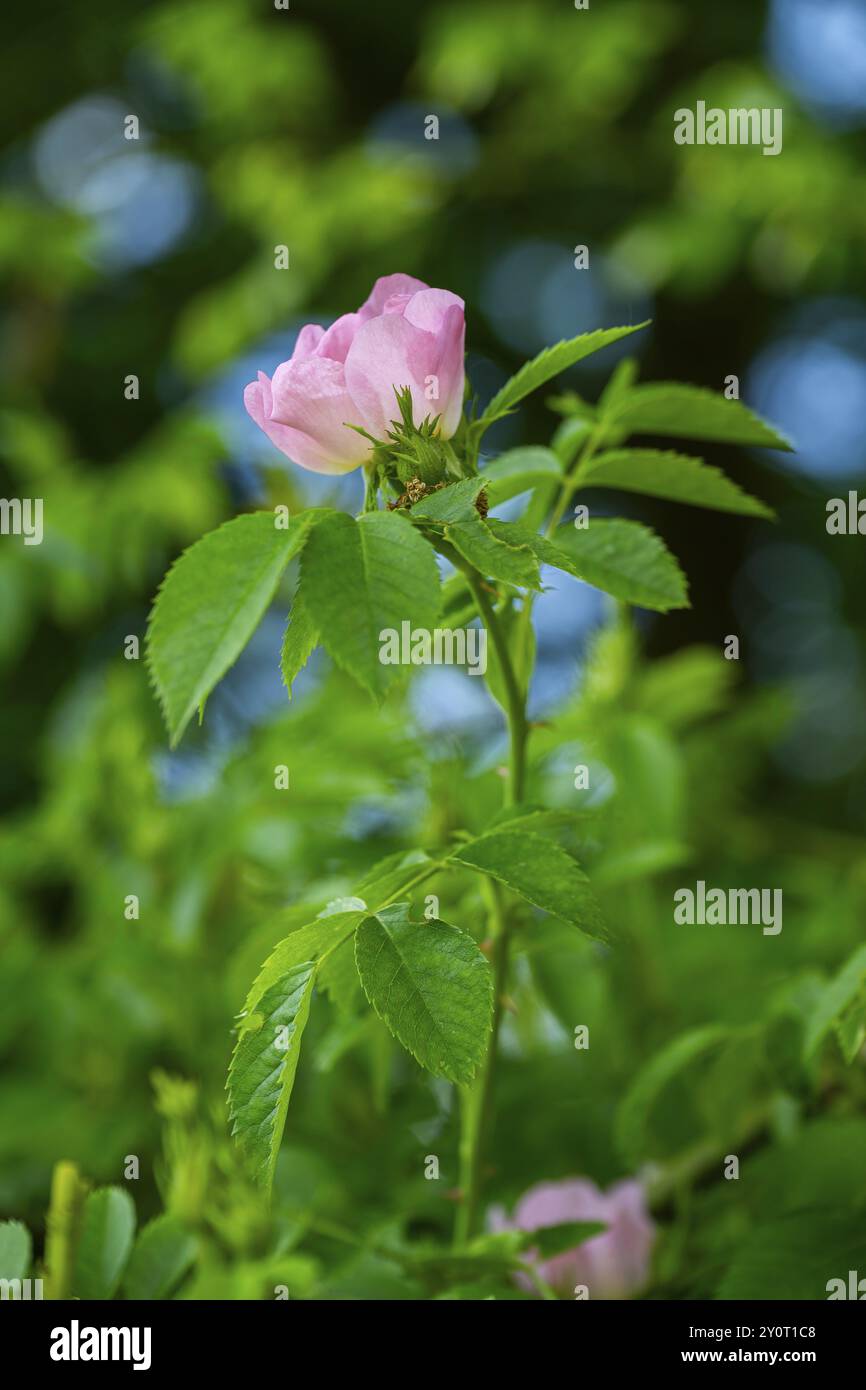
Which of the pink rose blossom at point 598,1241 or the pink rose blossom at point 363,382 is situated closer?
Answer: the pink rose blossom at point 363,382

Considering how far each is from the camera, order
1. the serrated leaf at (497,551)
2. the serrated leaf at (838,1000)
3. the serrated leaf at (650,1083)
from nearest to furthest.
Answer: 1. the serrated leaf at (497,551)
2. the serrated leaf at (838,1000)
3. the serrated leaf at (650,1083)

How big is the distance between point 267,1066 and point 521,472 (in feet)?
0.99

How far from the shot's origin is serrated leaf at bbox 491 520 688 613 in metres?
0.54

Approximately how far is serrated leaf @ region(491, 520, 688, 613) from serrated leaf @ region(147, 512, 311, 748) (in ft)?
0.46

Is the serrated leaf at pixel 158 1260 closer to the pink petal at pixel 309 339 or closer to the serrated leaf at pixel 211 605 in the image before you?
the serrated leaf at pixel 211 605

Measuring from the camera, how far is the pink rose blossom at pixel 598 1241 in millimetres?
659

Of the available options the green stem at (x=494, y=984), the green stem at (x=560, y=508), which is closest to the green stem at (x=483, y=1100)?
the green stem at (x=494, y=984)

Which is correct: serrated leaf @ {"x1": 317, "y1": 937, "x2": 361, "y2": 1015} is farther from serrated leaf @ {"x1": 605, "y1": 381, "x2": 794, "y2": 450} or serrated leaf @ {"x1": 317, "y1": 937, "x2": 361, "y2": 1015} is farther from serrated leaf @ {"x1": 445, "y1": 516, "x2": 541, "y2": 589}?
serrated leaf @ {"x1": 605, "y1": 381, "x2": 794, "y2": 450}

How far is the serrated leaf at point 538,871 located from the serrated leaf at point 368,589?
9 centimetres

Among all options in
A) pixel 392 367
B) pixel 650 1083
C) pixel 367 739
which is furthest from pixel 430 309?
pixel 367 739

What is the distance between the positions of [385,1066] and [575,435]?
1.16ft
